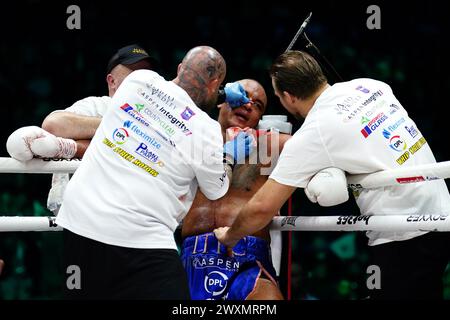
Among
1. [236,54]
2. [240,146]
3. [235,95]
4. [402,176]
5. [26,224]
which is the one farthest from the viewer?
[236,54]

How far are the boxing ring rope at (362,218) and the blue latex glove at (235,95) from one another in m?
0.54

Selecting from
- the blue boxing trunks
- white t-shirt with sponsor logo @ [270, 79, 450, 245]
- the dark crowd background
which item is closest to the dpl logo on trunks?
the blue boxing trunks

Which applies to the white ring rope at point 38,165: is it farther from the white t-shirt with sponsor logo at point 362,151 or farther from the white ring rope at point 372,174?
the white t-shirt with sponsor logo at point 362,151

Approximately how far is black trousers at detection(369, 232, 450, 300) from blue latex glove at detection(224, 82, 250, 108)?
0.83 metres

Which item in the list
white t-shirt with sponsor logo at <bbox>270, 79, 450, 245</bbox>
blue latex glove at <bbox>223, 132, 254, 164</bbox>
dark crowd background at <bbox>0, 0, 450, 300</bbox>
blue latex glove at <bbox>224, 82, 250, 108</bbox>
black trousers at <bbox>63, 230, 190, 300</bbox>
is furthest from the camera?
dark crowd background at <bbox>0, 0, 450, 300</bbox>

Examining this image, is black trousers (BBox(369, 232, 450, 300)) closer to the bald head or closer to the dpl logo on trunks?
the dpl logo on trunks

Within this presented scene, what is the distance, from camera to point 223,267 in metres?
2.58

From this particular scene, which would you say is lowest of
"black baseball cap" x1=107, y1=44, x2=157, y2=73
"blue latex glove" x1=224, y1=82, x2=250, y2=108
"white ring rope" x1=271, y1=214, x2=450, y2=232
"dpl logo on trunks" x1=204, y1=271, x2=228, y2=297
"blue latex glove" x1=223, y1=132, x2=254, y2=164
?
"dpl logo on trunks" x1=204, y1=271, x2=228, y2=297

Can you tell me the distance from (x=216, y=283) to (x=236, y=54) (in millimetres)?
2462

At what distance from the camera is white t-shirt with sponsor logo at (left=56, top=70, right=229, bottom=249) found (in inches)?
80.3

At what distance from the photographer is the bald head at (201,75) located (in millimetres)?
2318

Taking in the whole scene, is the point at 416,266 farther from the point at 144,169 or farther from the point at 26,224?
the point at 26,224

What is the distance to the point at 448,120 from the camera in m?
4.63

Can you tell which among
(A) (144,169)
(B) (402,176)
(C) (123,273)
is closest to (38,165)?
(A) (144,169)
